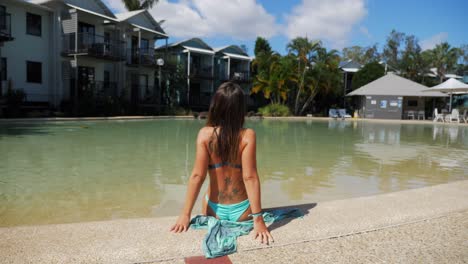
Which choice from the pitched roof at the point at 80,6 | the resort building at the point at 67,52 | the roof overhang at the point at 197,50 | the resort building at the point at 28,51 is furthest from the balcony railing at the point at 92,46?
the roof overhang at the point at 197,50

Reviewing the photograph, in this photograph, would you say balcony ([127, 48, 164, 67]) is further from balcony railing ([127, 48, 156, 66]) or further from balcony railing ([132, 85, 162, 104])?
balcony railing ([132, 85, 162, 104])

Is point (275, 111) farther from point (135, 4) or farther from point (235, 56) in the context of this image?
point (135, 4)

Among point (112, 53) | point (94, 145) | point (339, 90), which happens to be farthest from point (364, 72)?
point (94, 145)

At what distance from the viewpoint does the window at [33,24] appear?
824 inches

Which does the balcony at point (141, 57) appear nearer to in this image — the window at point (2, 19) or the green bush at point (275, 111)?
the window at point (2, 19)

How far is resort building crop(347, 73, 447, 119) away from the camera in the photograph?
32.6 meters

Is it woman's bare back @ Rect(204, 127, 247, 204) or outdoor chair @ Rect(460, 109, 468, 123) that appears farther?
outdoor chair @ Rect(460, 109, 468, 123)

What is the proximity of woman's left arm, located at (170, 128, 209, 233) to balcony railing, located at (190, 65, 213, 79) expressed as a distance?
29.0 metres

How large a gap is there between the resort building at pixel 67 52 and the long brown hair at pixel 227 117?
65.0 feet

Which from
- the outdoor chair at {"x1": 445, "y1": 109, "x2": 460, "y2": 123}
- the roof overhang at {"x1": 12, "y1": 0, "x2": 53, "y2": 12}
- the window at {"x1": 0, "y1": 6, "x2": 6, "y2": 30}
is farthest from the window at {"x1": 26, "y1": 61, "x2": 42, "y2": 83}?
the outdoor chair at {"x1": 445, "y1": 109, "x2": 460, "y2": 123}

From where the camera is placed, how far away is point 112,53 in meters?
24.8

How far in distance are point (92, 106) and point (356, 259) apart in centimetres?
2056

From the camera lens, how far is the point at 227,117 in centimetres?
259

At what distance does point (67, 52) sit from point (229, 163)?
2185 centimetres
